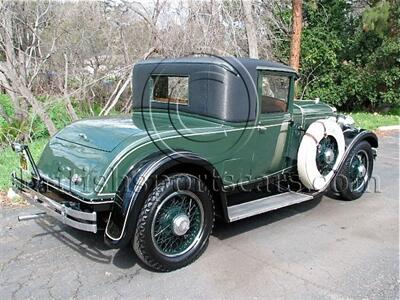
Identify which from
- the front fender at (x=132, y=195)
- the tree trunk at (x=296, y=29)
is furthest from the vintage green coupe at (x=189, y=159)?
the tree trunk at (x=296, y=29)

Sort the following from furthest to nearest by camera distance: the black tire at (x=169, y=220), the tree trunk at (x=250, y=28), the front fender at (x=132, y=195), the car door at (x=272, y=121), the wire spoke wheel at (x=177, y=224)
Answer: the tree trunk at (x=250, y=28) < the car door at (x=272, y=121) < the wire spoke wheel at (x=177, y=224) < the black tire at (x=169, y=220) < the front fender at (x=132, y=195)

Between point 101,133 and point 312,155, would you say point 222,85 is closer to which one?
point 101,133

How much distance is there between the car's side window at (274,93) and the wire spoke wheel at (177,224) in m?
1.36

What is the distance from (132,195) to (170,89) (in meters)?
1.72

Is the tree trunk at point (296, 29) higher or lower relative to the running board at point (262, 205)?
higher

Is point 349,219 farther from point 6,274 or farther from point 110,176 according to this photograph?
point 6,274

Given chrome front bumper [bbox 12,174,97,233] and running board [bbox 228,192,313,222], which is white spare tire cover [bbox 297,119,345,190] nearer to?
running board [bbox 228,192,313,222]

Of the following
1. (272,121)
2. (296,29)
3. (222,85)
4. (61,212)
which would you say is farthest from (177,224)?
(296,29)

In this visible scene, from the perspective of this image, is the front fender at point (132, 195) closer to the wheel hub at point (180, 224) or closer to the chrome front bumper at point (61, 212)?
the chrome front bumper at point (61, 212)

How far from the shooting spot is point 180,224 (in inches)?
134

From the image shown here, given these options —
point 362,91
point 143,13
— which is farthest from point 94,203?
point 362,91

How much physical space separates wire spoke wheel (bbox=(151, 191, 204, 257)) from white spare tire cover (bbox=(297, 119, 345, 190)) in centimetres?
153

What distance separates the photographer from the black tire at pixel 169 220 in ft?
10.6

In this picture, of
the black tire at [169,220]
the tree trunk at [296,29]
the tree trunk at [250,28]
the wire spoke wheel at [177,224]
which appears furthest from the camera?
the tree trunk at [296,29]
